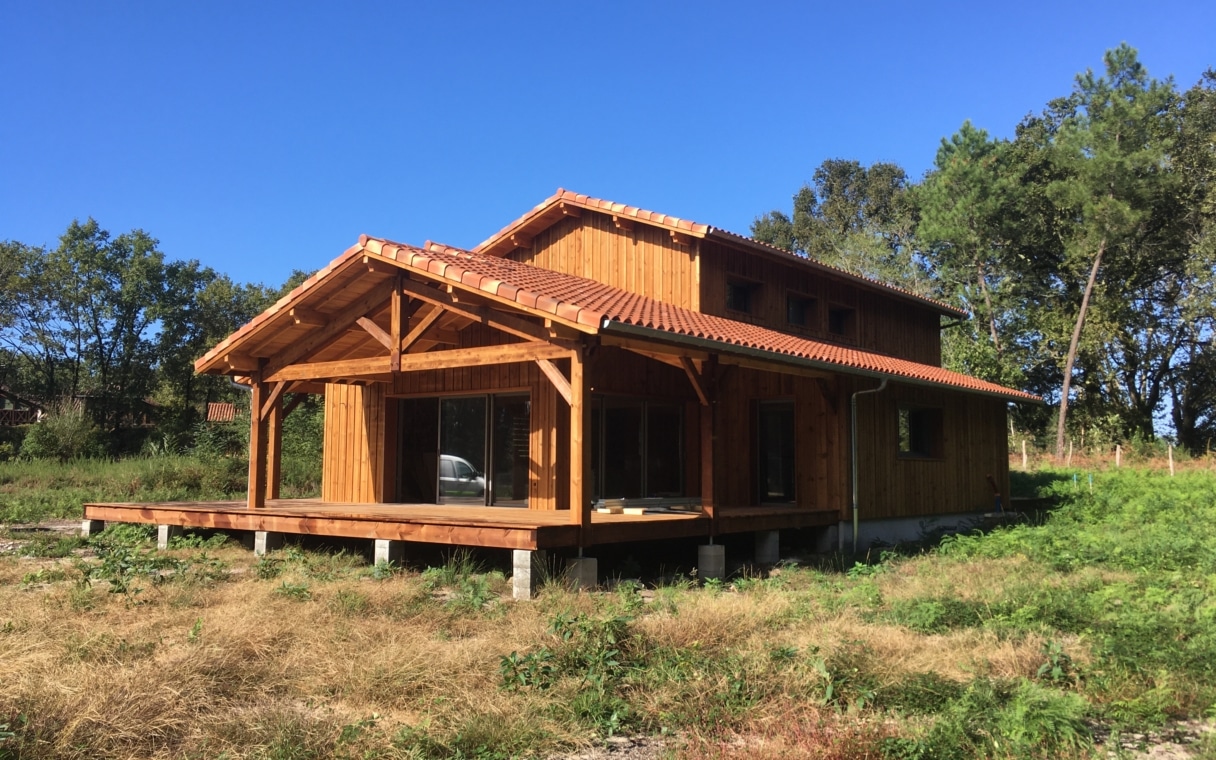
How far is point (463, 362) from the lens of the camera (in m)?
9.62

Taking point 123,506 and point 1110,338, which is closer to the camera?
point 123,506

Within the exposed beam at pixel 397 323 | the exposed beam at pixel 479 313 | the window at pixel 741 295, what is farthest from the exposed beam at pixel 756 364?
the exposed beam at pixel 397 323

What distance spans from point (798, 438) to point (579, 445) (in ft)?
16.4

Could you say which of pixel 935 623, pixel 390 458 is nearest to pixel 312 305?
pixel 390 458

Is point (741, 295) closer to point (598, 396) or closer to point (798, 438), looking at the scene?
point (798, 438)

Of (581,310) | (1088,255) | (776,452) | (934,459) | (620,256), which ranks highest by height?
(1088,255)

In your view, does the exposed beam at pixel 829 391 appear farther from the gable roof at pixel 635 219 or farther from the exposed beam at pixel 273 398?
the exposed beam at pixel 273 398

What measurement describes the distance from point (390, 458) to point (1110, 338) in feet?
90.2

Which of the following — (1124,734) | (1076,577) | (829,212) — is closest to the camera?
(1124,734)

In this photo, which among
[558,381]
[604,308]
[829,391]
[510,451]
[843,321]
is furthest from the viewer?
[843,321]

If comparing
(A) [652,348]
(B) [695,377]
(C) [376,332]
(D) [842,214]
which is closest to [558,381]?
(A) [652,348]

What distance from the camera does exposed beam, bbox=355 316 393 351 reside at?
33.0 feet

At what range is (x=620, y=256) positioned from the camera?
13.6m

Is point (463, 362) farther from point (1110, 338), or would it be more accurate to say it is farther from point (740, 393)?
point (1110, 338)
